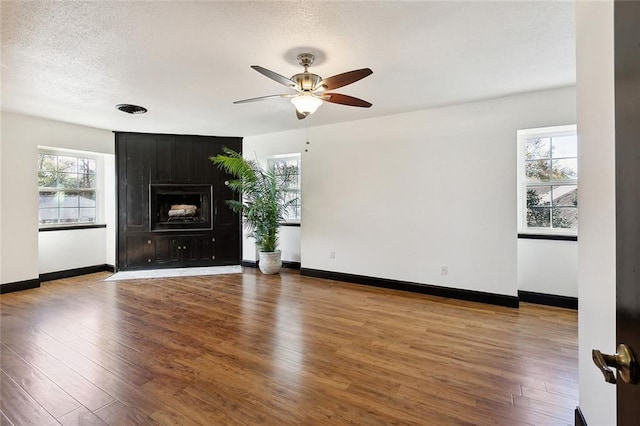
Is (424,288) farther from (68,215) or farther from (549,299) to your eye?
(68,215)

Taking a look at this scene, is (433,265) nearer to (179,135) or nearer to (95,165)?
(179,135)

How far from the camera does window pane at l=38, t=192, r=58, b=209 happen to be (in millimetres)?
4904

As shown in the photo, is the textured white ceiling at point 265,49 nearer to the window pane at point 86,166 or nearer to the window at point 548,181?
the window at point 548,181

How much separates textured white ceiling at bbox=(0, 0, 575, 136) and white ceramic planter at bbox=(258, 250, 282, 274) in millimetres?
2565

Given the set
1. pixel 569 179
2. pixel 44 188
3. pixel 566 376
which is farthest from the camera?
pixel 44 188

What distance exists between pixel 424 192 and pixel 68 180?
19.7 ft

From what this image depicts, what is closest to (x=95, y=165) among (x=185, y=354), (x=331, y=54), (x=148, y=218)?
(x=148, y=218)

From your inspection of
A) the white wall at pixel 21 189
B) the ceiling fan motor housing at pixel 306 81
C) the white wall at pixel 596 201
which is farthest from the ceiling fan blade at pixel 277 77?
the white wall at pixel 21 189

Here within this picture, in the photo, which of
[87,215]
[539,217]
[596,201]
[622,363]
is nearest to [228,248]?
[87,215]

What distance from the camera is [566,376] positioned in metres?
2.17

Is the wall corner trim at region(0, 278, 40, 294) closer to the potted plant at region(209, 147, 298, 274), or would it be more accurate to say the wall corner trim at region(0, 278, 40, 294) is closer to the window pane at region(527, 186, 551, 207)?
the potted plant at region(209, 147, 298, 274)

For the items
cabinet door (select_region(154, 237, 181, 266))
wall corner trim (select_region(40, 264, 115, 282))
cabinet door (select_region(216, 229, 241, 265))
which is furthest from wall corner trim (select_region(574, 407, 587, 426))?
wall corner trim (select_region(40, 264, 115, 282))

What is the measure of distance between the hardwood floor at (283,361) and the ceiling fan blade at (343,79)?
2.22 metres

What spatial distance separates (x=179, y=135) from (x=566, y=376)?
20.5 ft
